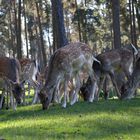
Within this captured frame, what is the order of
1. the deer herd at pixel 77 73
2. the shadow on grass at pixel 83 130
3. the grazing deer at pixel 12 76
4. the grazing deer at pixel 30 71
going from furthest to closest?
the grazing deer at pixel 30 71 → the grazing deer at pixel 12 76 → the deer herd at pixel 77 73 → the shadow on grass at pixel 83 130

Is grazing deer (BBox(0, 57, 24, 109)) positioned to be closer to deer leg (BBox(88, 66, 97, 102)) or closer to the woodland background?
deer leg (BBox(88, 66, 97, 102))

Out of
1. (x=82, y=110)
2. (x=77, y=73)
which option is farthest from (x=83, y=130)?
(x=77, y=73)

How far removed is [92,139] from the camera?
10031 millimetres

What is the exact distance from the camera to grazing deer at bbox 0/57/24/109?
1758 cm

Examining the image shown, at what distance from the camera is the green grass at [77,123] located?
10.5m

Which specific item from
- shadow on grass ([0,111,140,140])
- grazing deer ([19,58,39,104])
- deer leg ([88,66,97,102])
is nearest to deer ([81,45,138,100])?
deer leg ([88,66,97,102])

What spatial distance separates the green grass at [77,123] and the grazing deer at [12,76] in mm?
2110

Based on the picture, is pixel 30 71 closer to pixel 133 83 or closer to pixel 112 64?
pixel 112 64

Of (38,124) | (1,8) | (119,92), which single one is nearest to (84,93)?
(119,92)

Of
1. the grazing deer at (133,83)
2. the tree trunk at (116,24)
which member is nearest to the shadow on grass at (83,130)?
the grazing deer at (133,83)

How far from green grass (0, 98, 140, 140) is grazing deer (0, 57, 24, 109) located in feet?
6.92

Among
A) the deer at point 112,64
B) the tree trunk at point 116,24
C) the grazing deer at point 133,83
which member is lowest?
the grazing deer at point 133,83

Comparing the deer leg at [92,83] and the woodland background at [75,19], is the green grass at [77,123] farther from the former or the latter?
the woodland background at [75,19]

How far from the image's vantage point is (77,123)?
11875mm
